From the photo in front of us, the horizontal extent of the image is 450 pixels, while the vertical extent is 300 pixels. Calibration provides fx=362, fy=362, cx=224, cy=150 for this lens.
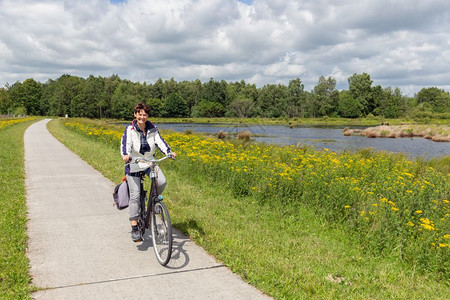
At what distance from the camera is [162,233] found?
458 cm

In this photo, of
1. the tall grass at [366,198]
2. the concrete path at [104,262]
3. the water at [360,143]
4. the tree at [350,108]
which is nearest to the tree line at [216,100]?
the tree at [350,108]

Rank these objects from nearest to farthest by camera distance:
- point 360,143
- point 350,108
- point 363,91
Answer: point 360,143, point 350,108, point 363,91

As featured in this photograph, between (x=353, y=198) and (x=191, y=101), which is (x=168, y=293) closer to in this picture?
(x=353, y=198)

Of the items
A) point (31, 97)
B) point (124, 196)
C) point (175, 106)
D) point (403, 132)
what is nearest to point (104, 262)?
point (124, 196)

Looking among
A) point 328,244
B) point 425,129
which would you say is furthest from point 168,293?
point 425,129

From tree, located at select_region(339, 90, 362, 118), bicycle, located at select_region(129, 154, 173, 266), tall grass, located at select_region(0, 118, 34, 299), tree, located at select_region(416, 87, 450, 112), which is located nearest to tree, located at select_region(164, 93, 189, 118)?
tree, located at select_region(339, 90, 362, 118)

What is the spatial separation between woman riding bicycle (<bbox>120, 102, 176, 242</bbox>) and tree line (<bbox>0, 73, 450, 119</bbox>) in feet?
329

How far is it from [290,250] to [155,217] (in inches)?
75.7

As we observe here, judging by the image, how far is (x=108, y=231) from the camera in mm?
5699

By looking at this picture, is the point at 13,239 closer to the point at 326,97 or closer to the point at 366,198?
the point at 366,198

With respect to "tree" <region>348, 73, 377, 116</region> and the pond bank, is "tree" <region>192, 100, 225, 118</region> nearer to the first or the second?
"tree" <region>348, 73, 377, 116</region>

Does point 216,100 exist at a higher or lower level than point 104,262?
higher

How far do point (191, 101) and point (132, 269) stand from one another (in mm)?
121626

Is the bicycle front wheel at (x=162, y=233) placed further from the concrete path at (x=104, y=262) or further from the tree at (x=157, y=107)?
the tree at (x=157, y=107)
